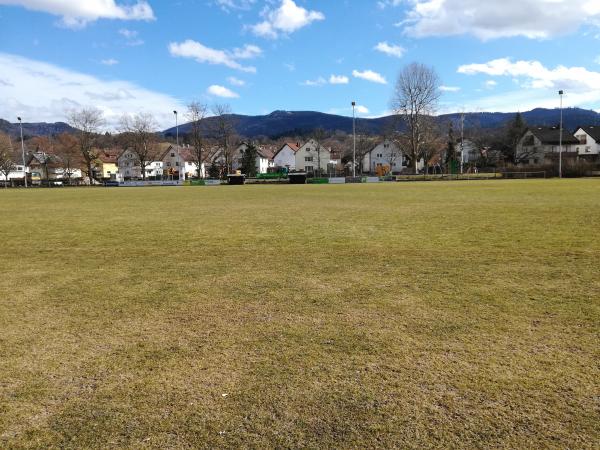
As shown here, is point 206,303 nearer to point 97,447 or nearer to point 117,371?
point 117,371

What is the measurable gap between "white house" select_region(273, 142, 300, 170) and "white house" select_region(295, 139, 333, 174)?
273 centimetres

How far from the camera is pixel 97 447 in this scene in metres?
3.10

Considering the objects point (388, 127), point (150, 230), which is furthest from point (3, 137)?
point (150, 230)

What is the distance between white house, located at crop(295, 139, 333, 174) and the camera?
385 ft

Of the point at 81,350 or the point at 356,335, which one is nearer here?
the point at 81,350

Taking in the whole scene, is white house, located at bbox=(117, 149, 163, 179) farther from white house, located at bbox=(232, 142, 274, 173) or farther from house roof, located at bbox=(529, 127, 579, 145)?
house roof, located at bbox=(529, 127, 579, 145)

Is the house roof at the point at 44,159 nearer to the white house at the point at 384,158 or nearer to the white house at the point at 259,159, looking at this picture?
the white house at the point at 259,159

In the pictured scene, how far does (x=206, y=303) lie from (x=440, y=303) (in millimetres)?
3236

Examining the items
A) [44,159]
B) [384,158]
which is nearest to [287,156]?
[384,158]

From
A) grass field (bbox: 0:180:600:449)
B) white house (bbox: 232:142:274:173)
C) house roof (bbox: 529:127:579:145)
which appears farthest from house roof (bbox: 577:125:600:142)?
grass field (bbox: 0:180:600:449)

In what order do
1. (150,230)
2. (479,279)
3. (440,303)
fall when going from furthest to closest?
(150,230)
(479,279)
(440,303)

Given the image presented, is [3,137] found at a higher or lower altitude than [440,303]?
higher

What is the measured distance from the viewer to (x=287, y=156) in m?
126

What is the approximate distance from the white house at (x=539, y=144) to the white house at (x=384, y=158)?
27196 mm
